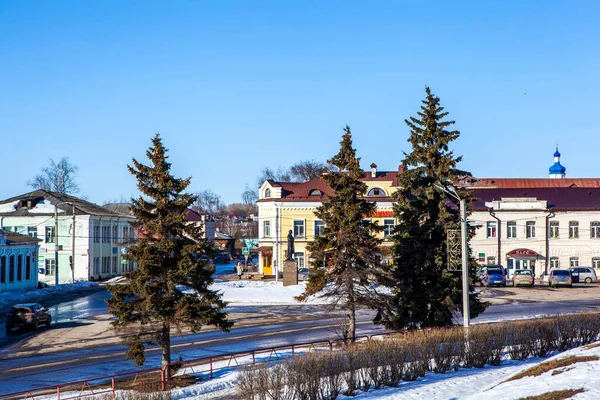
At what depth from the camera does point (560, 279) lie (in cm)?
5725

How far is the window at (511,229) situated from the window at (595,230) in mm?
6940

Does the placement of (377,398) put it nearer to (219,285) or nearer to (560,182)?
(219,285)

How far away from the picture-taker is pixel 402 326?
29375 millimetres

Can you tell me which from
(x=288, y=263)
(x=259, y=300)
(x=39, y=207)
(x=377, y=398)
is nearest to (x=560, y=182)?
(x=288, y=263)

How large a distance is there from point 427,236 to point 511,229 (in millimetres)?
39095

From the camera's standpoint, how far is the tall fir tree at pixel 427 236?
95.7ft

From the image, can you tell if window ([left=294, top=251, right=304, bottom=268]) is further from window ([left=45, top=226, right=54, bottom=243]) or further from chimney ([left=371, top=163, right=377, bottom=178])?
window ([left=45, top=226, right=54, bottom=243])


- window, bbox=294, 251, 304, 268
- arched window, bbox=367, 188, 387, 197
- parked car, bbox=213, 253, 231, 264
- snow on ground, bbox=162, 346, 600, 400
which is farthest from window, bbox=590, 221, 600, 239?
parked car, bbox=213, 253, 231, 264

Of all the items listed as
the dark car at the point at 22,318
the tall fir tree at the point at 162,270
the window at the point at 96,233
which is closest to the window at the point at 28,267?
the window at the point at 96,233

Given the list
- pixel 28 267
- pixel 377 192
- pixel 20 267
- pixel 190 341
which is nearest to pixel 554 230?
pixel 377 192

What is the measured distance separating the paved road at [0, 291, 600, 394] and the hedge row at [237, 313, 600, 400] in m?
6.21

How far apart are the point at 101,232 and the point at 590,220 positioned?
1900 inches

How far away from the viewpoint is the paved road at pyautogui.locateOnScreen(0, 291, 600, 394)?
82.5ft

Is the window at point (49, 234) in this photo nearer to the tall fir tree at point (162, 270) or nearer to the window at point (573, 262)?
the window at point (573, 262)
